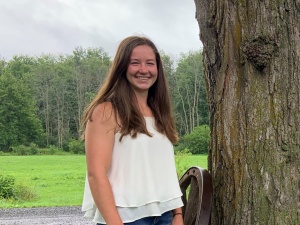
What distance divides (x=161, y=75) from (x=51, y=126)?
180 feet

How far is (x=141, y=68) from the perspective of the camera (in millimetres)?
2482

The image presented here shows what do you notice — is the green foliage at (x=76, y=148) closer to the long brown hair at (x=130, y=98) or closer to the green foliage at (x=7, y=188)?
the green foliage at (x=7, y=188)

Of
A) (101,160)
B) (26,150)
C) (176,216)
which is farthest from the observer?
(26,150)

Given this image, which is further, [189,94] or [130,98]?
[189,94]

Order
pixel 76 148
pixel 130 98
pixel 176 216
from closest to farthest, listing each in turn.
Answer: pixel 130 98, pixel 176 216, pixel 76 148

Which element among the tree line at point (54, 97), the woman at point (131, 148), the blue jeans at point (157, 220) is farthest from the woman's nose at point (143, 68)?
the tree line at point (54, 97)

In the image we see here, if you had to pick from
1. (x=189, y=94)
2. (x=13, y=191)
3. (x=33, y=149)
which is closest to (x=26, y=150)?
(x=33, y=149)

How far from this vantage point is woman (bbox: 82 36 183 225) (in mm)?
2297

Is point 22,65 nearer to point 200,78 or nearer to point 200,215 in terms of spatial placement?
point 200,78

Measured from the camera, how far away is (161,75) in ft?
8.66

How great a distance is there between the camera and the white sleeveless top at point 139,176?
235cm

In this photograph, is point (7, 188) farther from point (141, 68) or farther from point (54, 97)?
point (54, 97)

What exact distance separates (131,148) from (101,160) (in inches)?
5.7

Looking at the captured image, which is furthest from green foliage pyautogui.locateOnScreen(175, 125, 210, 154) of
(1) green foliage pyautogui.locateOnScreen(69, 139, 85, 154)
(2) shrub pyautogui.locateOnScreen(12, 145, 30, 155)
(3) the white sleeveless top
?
Result: (3) the white sleeveless top
